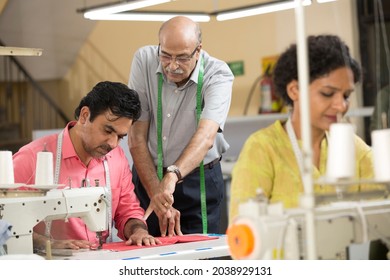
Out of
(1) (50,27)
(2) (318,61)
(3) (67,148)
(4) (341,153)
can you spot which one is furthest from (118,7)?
(4) (341,153)

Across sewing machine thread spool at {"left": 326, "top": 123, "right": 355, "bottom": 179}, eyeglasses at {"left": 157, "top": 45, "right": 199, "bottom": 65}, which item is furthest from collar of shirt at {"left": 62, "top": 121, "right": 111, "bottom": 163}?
sewing machine thread spool at {"left": 326, "top": 123, "right": 355, "bottom": 179}

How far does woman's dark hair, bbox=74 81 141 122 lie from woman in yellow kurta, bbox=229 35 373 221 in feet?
1.78

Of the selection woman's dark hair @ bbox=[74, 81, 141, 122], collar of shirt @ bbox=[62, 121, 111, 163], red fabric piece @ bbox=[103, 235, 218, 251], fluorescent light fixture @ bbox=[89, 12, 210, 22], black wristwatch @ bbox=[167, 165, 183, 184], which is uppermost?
fluorescent light fixture @ bbox=[89, 12, 210, 22]

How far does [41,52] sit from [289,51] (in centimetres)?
127

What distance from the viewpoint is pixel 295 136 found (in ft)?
7.94

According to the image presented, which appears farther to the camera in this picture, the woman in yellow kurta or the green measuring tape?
the green measuring tape

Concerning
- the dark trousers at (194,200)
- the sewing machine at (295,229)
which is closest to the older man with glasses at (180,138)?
the dark trousers at (194,200)

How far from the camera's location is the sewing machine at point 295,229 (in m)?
2.12

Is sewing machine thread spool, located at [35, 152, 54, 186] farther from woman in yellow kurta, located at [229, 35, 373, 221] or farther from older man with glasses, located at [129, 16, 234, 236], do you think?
woman in yellow kurta, located at [229, 35, 373, 221]

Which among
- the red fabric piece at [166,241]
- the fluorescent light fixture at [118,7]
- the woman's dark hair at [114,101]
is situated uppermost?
Result: the fluorescent light fixture at [118,7]

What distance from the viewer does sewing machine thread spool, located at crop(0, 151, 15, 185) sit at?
2629 millimetres

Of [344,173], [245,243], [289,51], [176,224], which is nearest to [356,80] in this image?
[289,51]

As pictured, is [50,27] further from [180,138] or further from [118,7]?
[180,138]

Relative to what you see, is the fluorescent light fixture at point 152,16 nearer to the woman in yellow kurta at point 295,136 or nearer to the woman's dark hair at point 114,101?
the woman's dark hair at point 114,101
